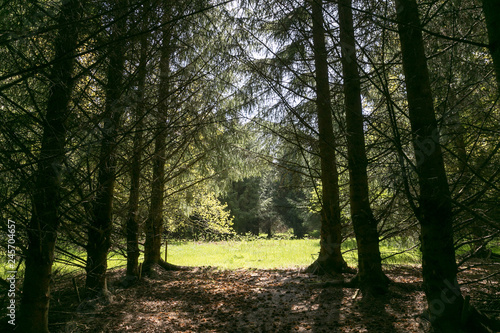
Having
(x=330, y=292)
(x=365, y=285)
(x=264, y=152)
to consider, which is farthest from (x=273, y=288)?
(x=264, y=152)

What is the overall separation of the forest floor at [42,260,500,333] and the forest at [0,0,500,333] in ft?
0.15

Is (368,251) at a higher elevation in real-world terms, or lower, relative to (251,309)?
higher

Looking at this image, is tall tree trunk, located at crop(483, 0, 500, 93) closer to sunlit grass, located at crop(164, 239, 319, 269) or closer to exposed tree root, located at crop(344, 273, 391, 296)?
exposed tree root, located at crop(344, 273, 391, 296)

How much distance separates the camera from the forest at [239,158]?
2.34 metres

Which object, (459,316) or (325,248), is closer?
(459,316)

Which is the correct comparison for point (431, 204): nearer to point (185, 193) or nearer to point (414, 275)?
point (414, 275)

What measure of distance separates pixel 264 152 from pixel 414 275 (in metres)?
4.89

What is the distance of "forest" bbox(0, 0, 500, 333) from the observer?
2338mm

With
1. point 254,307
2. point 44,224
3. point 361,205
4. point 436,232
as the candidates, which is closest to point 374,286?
point 361,205

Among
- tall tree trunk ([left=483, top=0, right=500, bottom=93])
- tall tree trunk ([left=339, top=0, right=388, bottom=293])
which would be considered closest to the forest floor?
Result: tall tree trunk ([left=339, top=0, right=388, bottom=293])

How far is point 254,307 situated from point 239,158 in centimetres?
454

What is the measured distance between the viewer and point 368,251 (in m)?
4.92

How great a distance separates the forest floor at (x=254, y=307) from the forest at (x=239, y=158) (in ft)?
0.15

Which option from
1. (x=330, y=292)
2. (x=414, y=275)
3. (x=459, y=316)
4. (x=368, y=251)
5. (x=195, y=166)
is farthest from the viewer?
(x=195, y=166)
